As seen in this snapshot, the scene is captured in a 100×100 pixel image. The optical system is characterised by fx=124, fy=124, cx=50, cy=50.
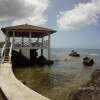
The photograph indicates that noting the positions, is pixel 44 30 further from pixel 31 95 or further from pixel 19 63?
pixel 31 95

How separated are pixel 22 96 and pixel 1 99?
Answer: 2.71 feet

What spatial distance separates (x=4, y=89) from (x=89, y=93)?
11.9ft

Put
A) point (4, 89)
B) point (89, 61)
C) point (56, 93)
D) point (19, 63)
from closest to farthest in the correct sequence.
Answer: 1. point (4, 89)
2. point (56, 93)
3. point (19, 63)
4. point (89, 61)

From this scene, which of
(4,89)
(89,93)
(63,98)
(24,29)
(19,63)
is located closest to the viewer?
(4,89)

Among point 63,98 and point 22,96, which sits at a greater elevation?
point 22,96

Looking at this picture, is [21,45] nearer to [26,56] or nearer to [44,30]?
[26,56]

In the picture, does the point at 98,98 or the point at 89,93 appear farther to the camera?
the point at 89,93

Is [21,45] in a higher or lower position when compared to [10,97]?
higher

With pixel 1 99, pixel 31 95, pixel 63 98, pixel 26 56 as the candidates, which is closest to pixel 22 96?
pixel 31 95

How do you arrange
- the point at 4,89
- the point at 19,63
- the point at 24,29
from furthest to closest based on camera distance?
the point at 19,63 < the point at 24,29 < the point at 4,89

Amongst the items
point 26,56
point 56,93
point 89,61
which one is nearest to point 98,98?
point 56,93

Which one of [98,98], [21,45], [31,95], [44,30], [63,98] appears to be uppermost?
[44,30]

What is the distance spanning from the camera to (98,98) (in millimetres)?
4934

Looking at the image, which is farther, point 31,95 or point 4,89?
point 4,89
